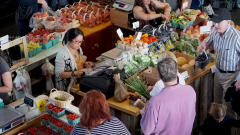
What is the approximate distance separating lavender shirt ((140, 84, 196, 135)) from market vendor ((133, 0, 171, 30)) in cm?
276

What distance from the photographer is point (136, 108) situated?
3.26 meters

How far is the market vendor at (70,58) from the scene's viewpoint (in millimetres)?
3775

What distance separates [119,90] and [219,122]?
1082 mm

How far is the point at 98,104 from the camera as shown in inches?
84.6

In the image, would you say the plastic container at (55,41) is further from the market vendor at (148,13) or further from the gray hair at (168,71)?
the gray hair at (168,71)

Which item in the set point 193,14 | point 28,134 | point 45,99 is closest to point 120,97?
point 45,99

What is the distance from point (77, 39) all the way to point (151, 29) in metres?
1.52

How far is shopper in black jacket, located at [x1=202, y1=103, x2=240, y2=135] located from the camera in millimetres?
2969

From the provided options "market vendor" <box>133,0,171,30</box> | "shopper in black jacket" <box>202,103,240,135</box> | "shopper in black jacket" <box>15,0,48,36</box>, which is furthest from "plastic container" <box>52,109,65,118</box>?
"shopper in black jacket" <box>15,0,48,36</box>

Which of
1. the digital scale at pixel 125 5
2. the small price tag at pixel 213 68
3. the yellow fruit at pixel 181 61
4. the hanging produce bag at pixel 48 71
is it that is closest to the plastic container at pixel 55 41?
the hanging produce bag at pixel 48 71

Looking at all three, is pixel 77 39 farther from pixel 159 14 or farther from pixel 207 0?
pixel 207 0

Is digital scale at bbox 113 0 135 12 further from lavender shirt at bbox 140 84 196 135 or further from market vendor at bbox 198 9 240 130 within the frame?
lavender shirt at bbox 140 84 196 135

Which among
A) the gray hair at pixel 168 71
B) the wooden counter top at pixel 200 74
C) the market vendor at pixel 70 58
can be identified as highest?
the gray hair at pixel 168 71

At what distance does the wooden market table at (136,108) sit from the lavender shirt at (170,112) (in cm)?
70
